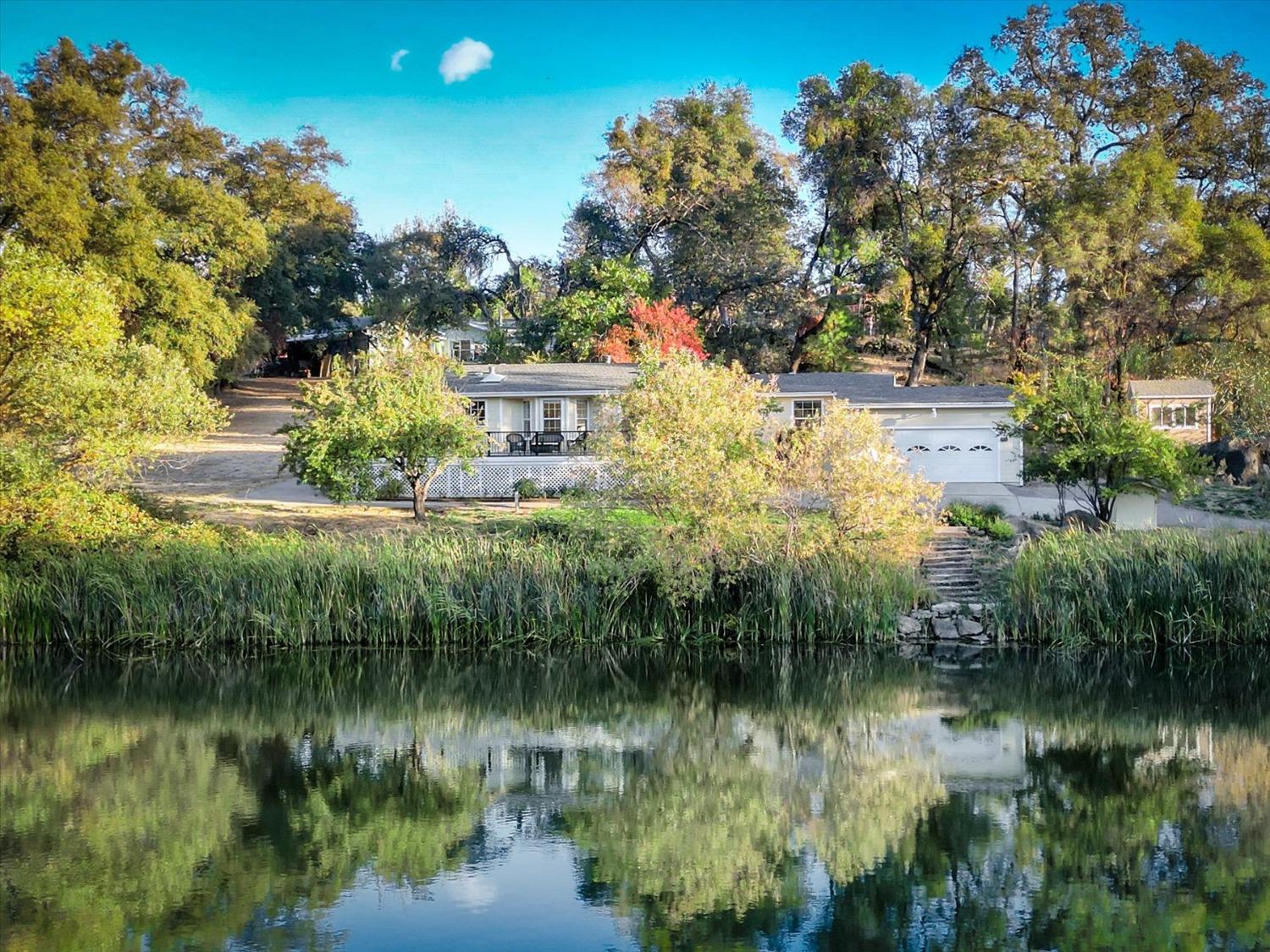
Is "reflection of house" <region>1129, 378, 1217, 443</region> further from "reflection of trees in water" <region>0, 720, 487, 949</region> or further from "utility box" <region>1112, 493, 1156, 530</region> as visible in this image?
"reflection of trees in water" <region>0, 720, 487, 949</region>

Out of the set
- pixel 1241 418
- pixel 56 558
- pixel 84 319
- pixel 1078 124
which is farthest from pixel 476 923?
pixel 1078 124

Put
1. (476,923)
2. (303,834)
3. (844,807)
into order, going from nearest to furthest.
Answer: (476,923), (303,834), (844,807)

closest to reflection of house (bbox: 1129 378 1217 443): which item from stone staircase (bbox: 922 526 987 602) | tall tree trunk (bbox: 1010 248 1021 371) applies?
tall tree trunk (bbox: 1010 248 1021 371)

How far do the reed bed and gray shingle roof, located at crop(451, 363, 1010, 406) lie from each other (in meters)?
14.5

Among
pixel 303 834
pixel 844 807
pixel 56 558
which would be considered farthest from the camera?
pixel 56 558

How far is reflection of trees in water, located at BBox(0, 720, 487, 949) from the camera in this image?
1058 cm

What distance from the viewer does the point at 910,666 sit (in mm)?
20844

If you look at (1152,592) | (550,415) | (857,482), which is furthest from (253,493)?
(1152,592)

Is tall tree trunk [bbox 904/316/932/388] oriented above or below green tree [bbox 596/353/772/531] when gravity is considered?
above

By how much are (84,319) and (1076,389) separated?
21.5 m

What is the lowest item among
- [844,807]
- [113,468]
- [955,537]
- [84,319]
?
[844,807]

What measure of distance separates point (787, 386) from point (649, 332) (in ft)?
26.0

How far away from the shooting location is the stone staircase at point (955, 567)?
2370 centimetres

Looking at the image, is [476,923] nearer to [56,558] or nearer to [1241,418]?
[56,558]
